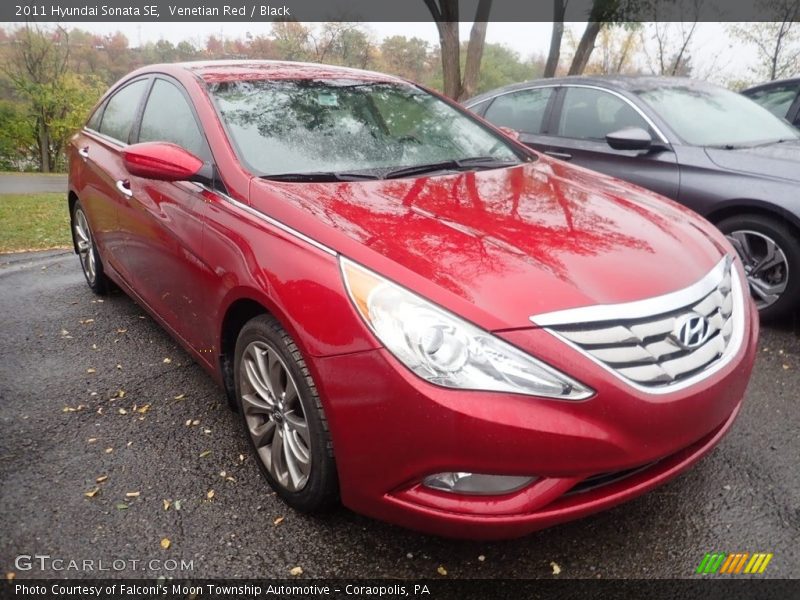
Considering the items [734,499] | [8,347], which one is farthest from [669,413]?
[8,347]

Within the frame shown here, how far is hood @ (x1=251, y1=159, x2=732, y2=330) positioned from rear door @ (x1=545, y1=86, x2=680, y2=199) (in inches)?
68.2

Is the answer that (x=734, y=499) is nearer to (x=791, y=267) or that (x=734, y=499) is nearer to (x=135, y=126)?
(x=791, y=267)

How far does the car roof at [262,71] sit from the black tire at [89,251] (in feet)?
4.48

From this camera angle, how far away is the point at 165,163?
2.33 meters

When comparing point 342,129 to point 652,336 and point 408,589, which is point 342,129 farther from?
point 408,589

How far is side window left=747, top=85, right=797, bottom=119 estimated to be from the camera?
5789mm

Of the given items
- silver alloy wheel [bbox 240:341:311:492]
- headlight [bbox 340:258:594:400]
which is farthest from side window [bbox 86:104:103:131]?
headlight [bbox 340:258:594:400]

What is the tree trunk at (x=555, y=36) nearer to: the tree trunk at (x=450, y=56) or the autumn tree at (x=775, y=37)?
the tree trunk at (x=450, y=56)

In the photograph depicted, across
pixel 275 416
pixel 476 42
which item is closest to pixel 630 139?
pixel 275 416

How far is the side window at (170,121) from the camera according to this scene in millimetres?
2623

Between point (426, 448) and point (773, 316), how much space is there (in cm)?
305

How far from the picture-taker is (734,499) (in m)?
2.19

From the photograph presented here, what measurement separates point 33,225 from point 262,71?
7.28 meters

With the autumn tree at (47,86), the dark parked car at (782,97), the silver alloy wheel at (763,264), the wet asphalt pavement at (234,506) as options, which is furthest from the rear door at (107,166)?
the autumn tree at (47,86)
